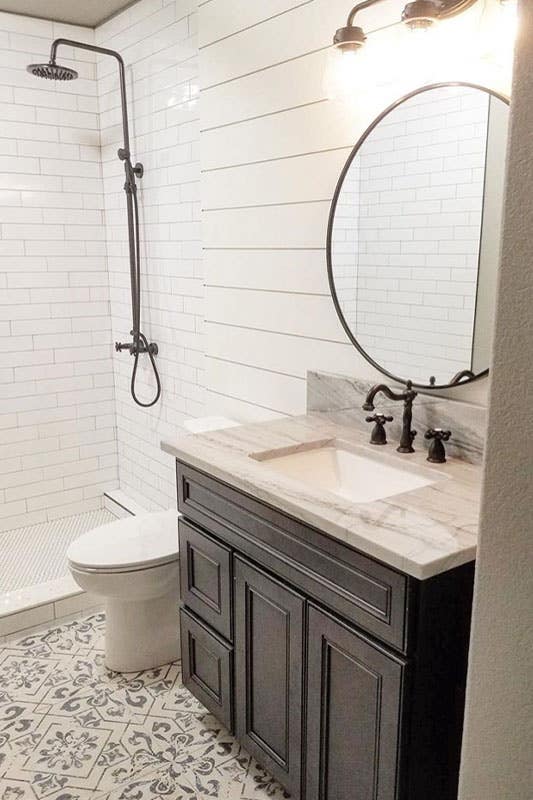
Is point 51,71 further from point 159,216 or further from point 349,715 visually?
point 349,715

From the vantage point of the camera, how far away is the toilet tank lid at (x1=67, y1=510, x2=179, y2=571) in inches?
86.7

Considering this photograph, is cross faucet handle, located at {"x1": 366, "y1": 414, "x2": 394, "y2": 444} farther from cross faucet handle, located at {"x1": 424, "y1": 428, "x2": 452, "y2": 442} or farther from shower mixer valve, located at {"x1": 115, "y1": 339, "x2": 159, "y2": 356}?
shower mixer valve, located at {"x1": 115, "y1": 339, "x2": 159, "y2": 356}

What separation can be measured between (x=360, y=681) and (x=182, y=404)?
1.88 metres

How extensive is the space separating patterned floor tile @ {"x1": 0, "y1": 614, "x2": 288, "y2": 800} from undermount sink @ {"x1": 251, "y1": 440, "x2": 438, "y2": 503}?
2.93 feet

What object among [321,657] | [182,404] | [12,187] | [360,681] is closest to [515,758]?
[360,681]

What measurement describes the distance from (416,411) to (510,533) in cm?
115

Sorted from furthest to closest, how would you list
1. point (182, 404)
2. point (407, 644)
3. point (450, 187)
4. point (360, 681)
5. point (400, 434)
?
point (182, 404)
point (400, 434)
point (450, 187)
point (360, 681)
point (407, 644)

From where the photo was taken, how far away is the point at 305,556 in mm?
1490

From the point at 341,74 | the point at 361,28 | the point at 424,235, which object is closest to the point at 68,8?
the point at 341,74

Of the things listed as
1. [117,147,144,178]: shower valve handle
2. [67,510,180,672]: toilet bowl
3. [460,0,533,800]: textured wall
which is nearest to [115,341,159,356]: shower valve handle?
[117,147,144,178]: shower valve handle

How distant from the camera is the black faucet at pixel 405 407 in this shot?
1.76m

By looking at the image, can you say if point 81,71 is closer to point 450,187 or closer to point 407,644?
point 450,187

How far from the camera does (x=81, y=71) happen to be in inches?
132

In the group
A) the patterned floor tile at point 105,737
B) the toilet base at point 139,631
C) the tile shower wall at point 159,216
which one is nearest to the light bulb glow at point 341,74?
the tile shower wall at point 159,216
